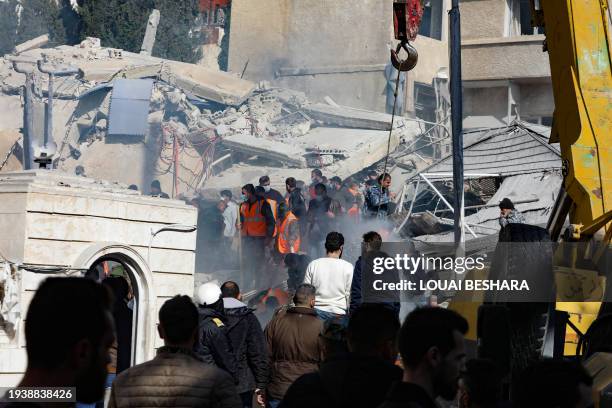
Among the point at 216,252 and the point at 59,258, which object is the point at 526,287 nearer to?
the point at 59,258

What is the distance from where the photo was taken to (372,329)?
4.84 meters

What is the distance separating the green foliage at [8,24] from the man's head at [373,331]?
39563 millimetres

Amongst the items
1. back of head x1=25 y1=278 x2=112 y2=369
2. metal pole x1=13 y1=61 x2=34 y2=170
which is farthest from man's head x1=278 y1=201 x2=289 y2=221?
back of head x1=25 y1=278 x2=112 y2=369

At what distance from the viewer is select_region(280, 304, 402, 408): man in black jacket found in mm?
4602

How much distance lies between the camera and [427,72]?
32.3 m

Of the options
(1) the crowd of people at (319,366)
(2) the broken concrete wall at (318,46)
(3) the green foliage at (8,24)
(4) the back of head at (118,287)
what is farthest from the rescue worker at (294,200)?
(3) the green foliage at (8,24)

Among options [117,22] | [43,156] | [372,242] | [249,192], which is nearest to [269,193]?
[249,192]

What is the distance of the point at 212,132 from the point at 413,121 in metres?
5.27

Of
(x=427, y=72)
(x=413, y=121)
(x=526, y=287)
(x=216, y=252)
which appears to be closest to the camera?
(x=526, y=287)

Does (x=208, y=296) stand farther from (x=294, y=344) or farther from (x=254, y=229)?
(x=254, y=229)

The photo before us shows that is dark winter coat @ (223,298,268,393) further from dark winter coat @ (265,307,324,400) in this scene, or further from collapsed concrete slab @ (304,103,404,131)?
collapsed concrete slab @ (304,103,404,131)

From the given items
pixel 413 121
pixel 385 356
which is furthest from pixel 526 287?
pixel 413 121

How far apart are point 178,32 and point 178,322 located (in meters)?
38.0

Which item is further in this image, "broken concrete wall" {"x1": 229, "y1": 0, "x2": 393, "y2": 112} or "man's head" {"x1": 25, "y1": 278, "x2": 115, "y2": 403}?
"broken concrete wall" {"x1": 229, "y1": 0, "x2": 393, "y2": 112}
